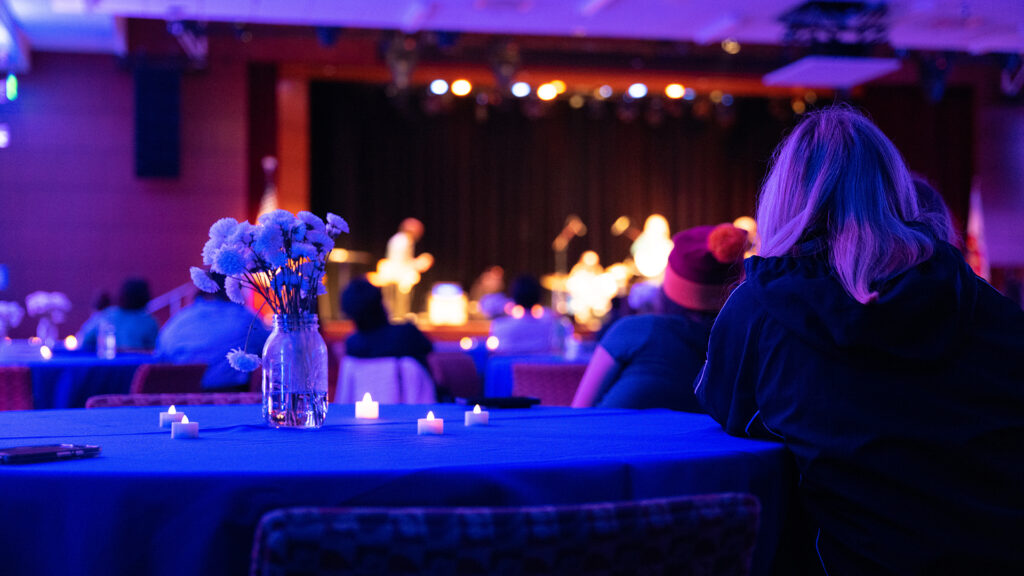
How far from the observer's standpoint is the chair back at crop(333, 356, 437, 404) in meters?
3.91

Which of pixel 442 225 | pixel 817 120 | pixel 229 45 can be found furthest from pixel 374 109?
pixel 817 120

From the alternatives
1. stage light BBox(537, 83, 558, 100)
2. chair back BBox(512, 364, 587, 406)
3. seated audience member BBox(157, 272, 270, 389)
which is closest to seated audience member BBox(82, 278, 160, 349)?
seated audience member BBox(157, 272, 270, 389)

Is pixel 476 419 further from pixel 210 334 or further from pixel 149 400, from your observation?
pixel 210 334

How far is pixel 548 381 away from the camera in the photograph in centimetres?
379

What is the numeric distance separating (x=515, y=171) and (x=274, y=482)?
13287 millimetres

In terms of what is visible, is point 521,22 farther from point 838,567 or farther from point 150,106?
point 838,567

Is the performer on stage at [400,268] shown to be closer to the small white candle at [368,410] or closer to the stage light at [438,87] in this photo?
the stage light at [438,87]

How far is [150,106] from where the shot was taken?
9688mm

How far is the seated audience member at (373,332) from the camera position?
3945mm

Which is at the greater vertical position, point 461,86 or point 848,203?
point 461,86

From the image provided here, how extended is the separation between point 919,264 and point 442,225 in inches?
506

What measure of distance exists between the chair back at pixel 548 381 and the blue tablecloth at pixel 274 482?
6.68 feet

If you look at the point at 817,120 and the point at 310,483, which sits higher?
the point at 817,120

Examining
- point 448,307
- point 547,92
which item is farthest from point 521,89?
point 448,307
